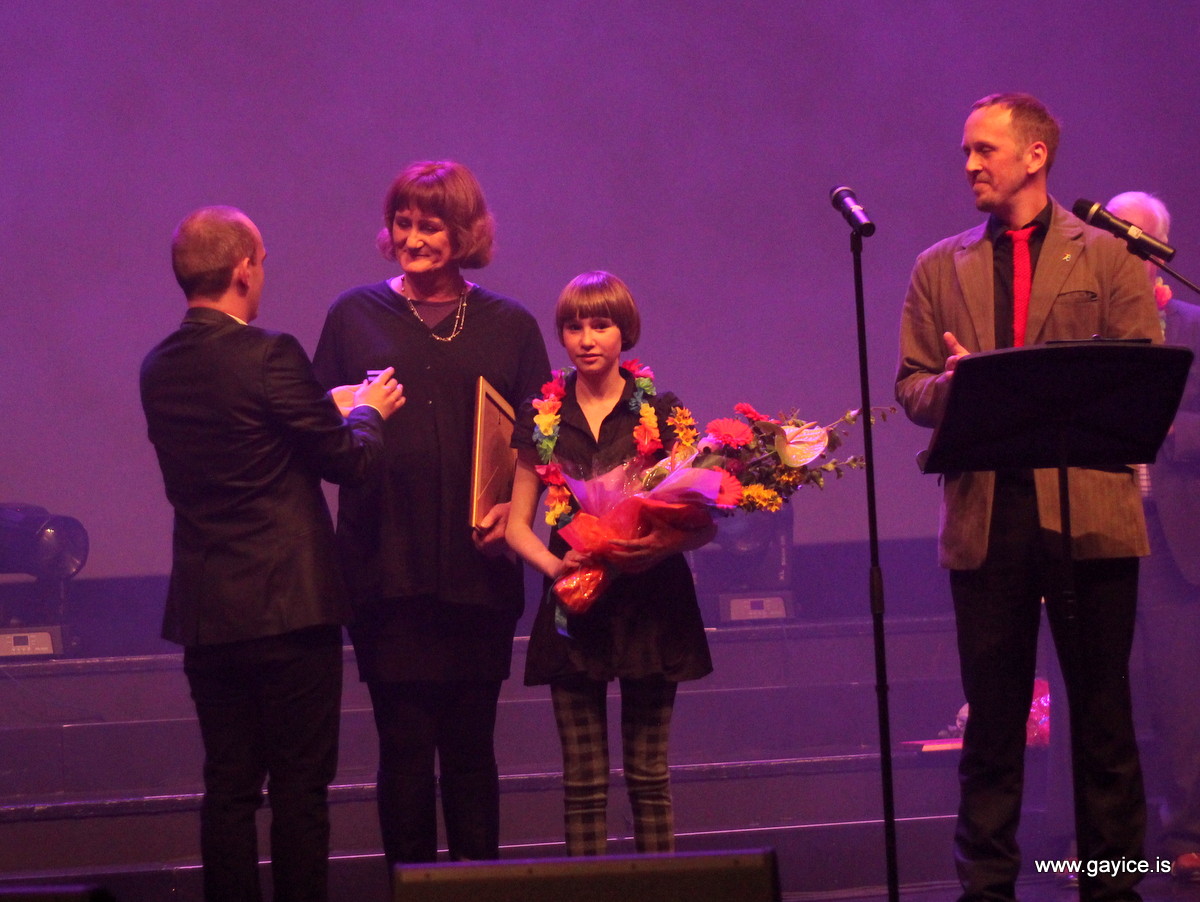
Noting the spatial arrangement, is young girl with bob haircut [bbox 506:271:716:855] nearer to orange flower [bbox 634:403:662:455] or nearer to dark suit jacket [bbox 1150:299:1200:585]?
orange flower [bbox 634:403:662:455]

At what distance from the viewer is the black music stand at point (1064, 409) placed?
2.04 metres

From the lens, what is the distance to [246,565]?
2.32 meters

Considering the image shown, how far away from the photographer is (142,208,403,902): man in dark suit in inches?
91.0

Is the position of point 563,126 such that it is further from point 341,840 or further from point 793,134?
point 341,840

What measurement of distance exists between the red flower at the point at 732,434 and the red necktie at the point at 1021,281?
586mm

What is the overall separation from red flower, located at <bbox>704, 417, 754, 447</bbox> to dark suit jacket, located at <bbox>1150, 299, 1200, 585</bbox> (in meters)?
1.62

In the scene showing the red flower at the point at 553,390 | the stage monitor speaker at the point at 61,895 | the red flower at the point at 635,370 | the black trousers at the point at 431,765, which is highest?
the red flower at the point at 635,370

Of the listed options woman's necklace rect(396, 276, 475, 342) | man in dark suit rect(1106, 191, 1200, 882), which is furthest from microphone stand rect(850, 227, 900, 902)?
man in dark suit rect(1106, 191, 1200, 882)

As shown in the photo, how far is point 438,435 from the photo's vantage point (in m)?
2.69

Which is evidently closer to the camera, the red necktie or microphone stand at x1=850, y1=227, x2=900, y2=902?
microphone stand at x1=850, y1=227, x2=900, y2=902

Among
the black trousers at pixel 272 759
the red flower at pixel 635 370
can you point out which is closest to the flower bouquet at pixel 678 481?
the red flower at pixel 635 370

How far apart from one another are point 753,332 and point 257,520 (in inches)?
130

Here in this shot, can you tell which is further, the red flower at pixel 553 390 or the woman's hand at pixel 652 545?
the red flower at pixel 553 390

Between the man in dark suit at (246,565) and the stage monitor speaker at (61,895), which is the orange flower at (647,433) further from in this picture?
the stage monitor speaker at (61,895)
